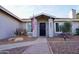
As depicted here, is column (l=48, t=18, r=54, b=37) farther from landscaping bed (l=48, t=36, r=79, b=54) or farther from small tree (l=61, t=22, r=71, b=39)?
landscaping bed (l=48, t=36, r=79, b=54)

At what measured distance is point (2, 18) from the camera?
14688mm

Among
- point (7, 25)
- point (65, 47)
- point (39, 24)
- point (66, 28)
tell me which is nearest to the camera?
point (65, 47)

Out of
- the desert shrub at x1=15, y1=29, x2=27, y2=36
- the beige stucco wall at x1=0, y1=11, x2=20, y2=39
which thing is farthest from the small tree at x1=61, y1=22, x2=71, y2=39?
the beige stucco wall at x1=0, y1=11, x2=20, y2=39

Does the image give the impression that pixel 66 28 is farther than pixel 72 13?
No

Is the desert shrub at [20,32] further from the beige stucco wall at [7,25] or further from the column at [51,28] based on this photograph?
the column at [51,28]

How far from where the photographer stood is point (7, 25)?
16.1 metres

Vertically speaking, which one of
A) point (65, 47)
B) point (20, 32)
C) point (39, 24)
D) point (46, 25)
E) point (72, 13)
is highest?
point (72, 13)

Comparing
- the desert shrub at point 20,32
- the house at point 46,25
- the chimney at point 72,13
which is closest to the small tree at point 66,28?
the house at point 46,25

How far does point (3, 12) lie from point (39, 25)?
17.0 feet

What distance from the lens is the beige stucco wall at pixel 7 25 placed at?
1468cm

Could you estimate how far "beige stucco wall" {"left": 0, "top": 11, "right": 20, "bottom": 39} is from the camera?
14.7m

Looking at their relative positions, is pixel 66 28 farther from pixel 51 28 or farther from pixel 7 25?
pixel 7 25

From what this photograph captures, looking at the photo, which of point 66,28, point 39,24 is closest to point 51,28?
point 39,24
